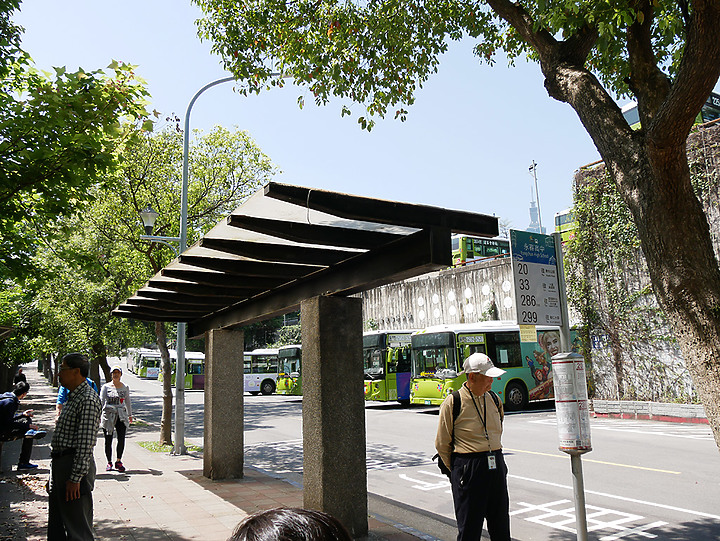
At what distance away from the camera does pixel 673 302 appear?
4145 mm

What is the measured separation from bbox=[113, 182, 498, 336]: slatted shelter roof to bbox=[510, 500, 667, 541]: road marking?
3.79m

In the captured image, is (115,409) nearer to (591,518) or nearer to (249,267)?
(249,267)

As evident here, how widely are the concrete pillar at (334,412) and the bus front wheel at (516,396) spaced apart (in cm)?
1641

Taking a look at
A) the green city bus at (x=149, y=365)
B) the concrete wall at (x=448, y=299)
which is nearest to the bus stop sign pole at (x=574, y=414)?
the concrete wall at (x=448, y=299)

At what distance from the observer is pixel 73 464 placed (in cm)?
496

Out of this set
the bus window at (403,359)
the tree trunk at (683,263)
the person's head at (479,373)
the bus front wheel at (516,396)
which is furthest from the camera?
the bus window at (403,359)

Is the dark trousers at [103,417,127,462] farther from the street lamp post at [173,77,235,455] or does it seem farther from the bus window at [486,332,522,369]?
the bus window at [486,332,522,369]

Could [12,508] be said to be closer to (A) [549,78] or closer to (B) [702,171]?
(A) [549,78]

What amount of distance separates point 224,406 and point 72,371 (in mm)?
4535

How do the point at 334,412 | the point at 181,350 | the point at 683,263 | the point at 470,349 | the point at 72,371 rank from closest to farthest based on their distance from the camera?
1. the point at 683,263
2. the point at 72,371
3. the point at 334,412
4. the point at 181,350
5. the point at 470,349

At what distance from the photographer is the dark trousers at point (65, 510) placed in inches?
193

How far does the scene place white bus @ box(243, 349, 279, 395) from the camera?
40.7 m

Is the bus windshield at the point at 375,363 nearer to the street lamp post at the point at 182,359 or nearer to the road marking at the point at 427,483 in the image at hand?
the street lamp post at the point at 182,359

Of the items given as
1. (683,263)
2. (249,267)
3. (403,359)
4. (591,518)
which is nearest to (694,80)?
(683,263)
